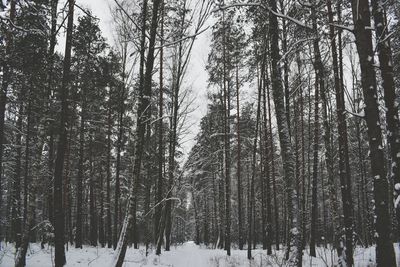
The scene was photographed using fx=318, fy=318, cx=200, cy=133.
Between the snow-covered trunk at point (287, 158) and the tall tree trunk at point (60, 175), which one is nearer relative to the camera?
the snow-covered trunk at point (287, 158)

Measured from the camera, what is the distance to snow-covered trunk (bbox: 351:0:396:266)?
14.1ft

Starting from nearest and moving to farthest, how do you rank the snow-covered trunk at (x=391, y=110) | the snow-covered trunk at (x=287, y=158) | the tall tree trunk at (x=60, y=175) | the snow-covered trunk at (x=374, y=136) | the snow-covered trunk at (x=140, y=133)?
the snow-covered trunk at (x=374, y=136) < the snow-covered trunk at (x=391, y=110) < the snow-covered trunk at (x=140, y=133) < the snow-covered trunk at (x=287, y=158) < the tall tree trunk at (x=60, y=175)

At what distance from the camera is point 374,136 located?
179 inches

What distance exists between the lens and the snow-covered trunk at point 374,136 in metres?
4.31

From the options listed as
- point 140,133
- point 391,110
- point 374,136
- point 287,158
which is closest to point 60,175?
point 140,133

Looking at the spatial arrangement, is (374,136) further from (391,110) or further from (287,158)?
(287,158)

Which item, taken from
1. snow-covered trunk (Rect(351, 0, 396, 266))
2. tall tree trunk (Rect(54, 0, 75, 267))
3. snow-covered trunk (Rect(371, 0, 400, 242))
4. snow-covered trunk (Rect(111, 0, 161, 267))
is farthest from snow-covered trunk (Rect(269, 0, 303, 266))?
tall tree trunk (Rect(54, 0, 75, 267))

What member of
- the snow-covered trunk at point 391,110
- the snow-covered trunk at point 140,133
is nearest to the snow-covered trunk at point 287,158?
the snow-covered trunk at point 391,110

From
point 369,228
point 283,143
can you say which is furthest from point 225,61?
point 369,228

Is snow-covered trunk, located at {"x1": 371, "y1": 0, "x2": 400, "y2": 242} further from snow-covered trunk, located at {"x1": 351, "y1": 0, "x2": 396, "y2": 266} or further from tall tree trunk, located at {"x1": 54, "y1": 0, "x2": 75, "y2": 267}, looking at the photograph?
tall tree trunk, located at {"x1": 54, "y1": 0, "x2": 75, "y2": 267}

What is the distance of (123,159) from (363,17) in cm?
2940

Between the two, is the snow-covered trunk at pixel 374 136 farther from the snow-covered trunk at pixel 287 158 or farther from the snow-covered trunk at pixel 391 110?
the snow-covered trunk at pixel 287 158

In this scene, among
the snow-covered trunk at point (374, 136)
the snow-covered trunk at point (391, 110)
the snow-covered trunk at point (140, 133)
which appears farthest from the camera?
the snow-covered trunk at point (140, 133)

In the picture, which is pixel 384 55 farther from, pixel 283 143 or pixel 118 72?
pixel 118 72
